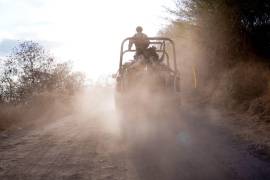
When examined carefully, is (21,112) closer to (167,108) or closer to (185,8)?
(167,108)

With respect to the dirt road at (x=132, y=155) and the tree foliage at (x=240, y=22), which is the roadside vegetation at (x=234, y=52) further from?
the dirt road at (x=132, y=155)

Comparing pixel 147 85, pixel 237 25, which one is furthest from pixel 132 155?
pixel 237 25

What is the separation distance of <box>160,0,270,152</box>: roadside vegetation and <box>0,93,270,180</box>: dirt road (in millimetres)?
1869

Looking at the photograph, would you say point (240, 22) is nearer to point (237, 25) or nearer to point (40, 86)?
point (237, 25)

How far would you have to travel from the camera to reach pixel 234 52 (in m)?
14.4

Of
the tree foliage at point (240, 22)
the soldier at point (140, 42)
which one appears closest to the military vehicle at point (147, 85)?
the soldier at point (140, 42)

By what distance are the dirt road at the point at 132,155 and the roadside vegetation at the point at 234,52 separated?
1.87 metres

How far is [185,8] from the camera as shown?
16.2 m

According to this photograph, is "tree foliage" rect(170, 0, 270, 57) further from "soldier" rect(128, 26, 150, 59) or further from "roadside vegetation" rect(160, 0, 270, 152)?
"soldier" rect(128, 26, 150, 59)

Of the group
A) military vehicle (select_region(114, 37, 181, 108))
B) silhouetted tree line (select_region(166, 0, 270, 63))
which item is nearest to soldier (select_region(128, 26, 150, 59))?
military vehicle (select_region(114, 37, 181, 108))

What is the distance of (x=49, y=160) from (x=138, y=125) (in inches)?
148

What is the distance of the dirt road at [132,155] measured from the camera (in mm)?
5211

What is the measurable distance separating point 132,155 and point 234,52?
933 centimetres

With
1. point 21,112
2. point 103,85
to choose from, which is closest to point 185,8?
→ point 21,112
